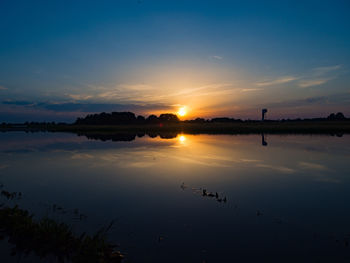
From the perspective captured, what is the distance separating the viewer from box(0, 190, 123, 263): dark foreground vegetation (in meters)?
6.31

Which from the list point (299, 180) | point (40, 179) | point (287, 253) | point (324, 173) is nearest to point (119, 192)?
point (40, 179)

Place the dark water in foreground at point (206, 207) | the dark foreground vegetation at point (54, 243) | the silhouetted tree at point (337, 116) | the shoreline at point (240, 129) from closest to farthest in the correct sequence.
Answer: the dark foreground vegetation at point (54, 243), the dark water in foreground at point (206, 207), the shoreline at point (240, 129), the silhouetted tree at point (337, 116)

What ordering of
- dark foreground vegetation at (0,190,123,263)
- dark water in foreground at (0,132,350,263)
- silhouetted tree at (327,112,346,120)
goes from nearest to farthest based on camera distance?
dark foreground vegetation at (0,190,123,263) < dark water in foreground at (0,132,350,263) < silhouetted tree at (327,112,346,120)

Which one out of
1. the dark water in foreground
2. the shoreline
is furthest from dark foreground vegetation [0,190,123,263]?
the shoreline

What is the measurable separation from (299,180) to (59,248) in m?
15.1

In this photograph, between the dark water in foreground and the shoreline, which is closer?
the dark water in foreground

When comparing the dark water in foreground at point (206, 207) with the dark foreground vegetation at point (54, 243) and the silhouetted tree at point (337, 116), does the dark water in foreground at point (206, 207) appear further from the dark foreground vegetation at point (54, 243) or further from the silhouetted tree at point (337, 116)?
the silhouetted tree at point (337, 116)

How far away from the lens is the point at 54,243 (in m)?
6.95

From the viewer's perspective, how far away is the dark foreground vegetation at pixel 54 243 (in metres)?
6.31

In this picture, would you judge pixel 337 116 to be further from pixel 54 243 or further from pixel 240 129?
pixel 54 243

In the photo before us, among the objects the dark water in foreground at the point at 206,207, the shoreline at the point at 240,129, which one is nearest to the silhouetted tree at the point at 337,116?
the shoreline at the point at 240,129

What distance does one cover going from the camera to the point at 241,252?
689 centimetres

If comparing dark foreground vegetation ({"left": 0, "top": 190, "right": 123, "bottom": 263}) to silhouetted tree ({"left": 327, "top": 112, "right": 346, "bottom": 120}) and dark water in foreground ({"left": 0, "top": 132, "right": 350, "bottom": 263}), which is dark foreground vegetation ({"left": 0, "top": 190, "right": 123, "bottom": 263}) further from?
silhouetted tree ({"left": 327, "top": 112, "right": 346, "bottom": 120})

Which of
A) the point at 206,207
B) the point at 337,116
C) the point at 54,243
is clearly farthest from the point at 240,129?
the point at 337,116
